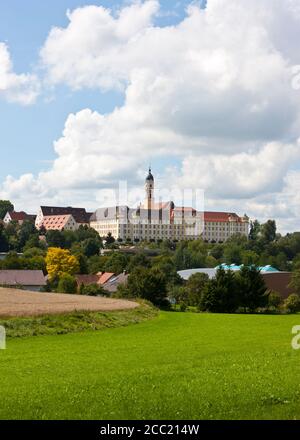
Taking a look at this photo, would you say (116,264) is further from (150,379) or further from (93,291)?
(150,379)

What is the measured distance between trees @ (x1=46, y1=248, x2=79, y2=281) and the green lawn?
69070 mm

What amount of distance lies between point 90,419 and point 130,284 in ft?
175

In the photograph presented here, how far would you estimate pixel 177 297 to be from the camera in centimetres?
7750

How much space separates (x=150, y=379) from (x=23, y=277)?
7697 centimetres

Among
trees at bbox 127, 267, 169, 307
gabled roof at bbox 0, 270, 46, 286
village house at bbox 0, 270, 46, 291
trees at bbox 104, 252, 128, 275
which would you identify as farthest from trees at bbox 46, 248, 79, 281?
trees at bbox 127, 267, 169, 307

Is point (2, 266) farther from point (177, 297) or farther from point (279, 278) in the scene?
point (279, 278)

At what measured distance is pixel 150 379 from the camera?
1608 cm

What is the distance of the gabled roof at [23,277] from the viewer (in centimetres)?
8962

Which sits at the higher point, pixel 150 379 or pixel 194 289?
pixel 150 379

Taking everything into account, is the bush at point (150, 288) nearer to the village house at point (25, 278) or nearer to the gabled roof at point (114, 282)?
the gabled roof at point (114, 282)

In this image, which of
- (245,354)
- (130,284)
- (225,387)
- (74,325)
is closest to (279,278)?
(130,284)

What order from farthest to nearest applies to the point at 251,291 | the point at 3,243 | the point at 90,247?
1. the point at 3,243
2. the point at 90,247
3. the point at 251,291

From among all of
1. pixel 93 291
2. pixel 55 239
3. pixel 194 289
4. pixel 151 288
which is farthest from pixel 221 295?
pixel 55 239

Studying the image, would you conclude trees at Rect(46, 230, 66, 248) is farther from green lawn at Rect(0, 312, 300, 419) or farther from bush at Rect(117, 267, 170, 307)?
green lawn at Rect(0, 312, 300, 419)
